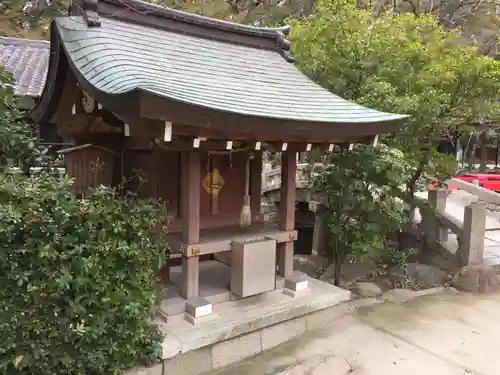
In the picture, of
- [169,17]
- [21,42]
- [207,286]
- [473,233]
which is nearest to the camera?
[207,286]

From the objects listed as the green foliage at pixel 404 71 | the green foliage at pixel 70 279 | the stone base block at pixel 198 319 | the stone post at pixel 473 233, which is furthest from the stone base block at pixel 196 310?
the stone post at pixel 473 233

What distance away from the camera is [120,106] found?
143 inches

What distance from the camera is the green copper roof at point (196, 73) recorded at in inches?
171

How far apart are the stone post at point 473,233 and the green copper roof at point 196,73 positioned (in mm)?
3377

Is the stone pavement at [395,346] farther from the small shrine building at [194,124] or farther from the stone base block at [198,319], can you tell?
the small shrine building at [194,124]

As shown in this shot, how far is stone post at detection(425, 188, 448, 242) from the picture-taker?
8688 mm

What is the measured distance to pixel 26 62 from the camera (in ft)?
36.4

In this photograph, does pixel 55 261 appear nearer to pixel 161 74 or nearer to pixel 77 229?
pixel 77 229

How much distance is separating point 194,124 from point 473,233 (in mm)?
6217

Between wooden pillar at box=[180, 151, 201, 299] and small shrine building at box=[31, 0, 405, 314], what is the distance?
0.01 metres

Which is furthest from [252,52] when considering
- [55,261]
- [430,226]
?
[430,226]

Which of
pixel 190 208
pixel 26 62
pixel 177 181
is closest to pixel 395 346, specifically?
pixel 190 208

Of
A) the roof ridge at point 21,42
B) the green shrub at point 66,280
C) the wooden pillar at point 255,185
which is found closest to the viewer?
the green shrub at point 66,280

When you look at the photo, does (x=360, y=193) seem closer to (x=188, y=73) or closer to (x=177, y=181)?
(x=177, y=181)
